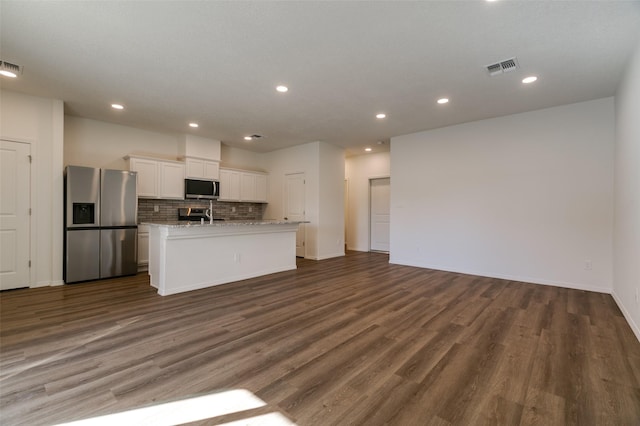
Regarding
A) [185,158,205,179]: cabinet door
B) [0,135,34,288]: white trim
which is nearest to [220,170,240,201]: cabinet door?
[185,158,205,179]: cabinet door

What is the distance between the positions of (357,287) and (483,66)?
10.9 feet

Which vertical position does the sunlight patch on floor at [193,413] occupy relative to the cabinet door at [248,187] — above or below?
below

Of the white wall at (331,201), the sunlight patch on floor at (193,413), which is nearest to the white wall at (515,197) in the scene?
the white wall at (331,201)

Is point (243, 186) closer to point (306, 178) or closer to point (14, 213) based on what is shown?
point (306, 178)

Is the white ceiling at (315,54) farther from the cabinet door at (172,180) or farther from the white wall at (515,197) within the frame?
the cabinet door at (172,180)

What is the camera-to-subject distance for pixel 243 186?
738cm

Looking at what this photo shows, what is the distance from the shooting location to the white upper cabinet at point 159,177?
5.59 m

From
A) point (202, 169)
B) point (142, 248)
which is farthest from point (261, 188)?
point (142, 248)

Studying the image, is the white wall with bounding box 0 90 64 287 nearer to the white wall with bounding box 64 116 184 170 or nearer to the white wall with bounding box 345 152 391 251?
the white wall with bounding box 64 116 184 170

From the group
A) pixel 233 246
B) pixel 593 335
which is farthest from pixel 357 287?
pixel 593 335

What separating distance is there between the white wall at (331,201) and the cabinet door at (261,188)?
1962 mm

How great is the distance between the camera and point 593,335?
8.63ft

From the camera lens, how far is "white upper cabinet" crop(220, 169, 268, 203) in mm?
6980

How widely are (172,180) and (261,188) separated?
2372 mm
